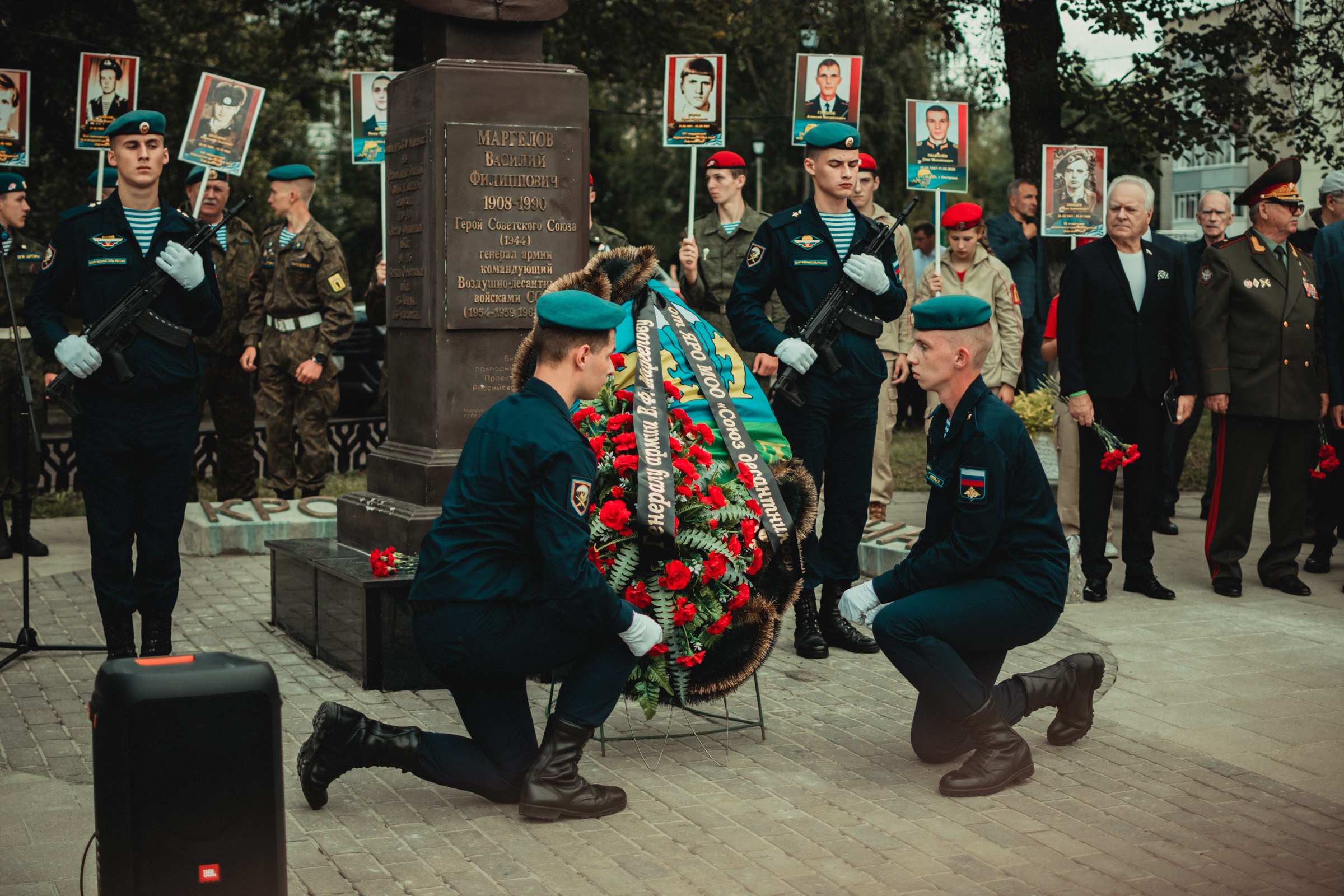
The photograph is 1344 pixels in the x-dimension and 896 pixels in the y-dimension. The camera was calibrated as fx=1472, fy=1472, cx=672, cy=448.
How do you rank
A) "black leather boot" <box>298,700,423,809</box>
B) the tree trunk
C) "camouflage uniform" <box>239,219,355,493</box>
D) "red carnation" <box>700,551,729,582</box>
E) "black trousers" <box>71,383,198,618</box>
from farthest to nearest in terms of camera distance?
the tree trunk, "camouflage uniform" <box>239,219,355,493</box>, "black trousers" <box>71,383,198,618</box>, "red carnation" <box>700,551,729,582</box>, "black leather boot" <box>298,700,423,809</box>

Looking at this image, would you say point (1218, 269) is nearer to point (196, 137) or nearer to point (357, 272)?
point (196, 137)

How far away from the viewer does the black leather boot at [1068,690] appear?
17.7 feet

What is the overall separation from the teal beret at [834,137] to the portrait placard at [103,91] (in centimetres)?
591

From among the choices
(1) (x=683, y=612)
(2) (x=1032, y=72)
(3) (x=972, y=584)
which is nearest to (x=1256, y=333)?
(3) (x=972, y=584)

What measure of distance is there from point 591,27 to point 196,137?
18.3m

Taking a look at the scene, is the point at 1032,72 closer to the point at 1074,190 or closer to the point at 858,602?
the point at 1074,190

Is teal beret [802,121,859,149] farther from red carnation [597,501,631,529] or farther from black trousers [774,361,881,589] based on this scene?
red carnation [597,501,631,529]

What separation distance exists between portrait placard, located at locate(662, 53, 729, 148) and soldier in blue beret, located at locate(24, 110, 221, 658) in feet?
15.1

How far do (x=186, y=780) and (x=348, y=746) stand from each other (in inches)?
46.5

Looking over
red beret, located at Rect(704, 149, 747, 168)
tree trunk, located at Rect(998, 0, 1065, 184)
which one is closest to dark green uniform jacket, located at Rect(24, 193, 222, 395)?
red beret, located at Rect(704, 149, 747, 168)

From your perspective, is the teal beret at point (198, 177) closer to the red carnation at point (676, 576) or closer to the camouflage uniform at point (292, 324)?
the camouflage uniform at point (292, 324)

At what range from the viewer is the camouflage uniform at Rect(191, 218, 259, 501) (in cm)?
1098

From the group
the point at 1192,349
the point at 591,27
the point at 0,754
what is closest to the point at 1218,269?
the point at 1192,349

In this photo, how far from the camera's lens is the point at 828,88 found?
10703 millimetres
